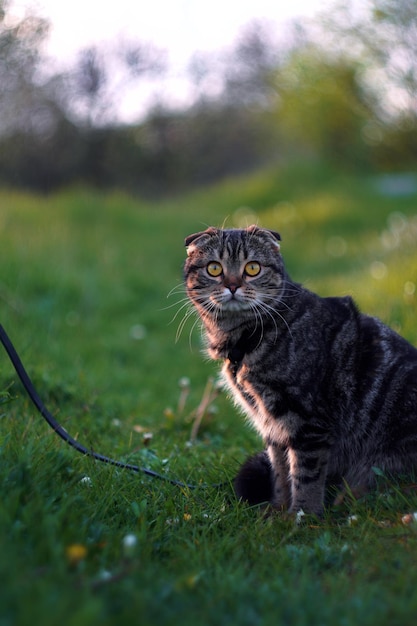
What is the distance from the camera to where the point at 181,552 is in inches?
107

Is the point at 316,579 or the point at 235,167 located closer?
the point at 316,579

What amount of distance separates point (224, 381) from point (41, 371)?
6.53ft

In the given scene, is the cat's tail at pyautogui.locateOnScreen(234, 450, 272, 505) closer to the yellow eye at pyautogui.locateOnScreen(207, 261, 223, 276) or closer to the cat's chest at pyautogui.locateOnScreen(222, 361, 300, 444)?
the cat's chest at pyautogui.locateOnScreen(222, 361, 300, 444)

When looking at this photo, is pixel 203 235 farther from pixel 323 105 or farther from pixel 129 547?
pixel 323 105

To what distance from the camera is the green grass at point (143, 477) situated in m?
2.20

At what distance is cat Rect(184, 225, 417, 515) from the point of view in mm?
3422

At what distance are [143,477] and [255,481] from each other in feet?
1.96

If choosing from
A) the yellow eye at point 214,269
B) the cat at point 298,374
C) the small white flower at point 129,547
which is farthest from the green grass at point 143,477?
the yellow eye at point 214,269

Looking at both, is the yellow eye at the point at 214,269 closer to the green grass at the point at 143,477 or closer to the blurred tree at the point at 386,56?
the green grass at the point at 143,477

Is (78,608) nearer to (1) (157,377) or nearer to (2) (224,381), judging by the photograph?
(2) (224,381)

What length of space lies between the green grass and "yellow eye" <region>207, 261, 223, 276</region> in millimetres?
493

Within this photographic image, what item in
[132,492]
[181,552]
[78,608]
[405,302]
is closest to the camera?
[78,608]

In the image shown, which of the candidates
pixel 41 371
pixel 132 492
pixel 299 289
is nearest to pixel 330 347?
pixel 299 289

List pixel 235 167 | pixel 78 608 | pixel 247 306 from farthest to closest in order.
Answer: pixel 235 167 < pixel 247 306 < pixel 78 608
